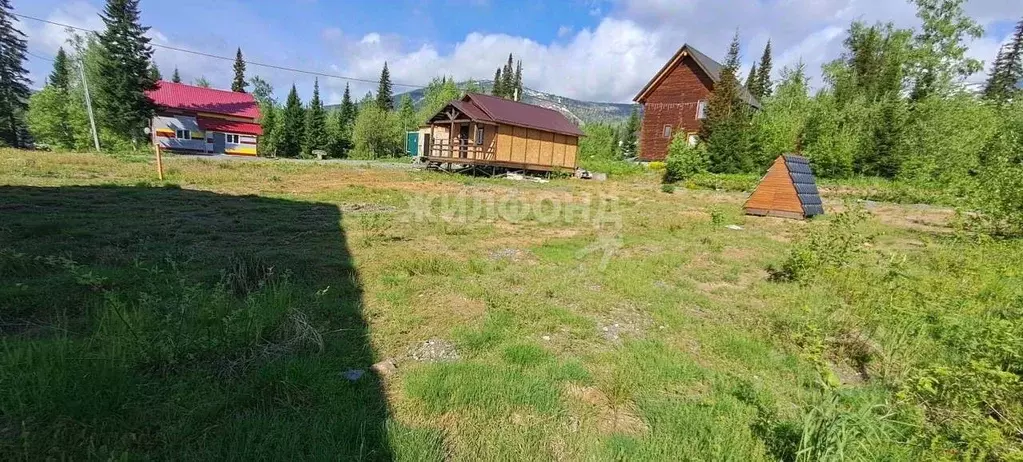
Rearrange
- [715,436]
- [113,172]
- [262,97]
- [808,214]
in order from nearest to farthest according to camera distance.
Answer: [715,436] < [808,214] < [113,172] < [262,97]

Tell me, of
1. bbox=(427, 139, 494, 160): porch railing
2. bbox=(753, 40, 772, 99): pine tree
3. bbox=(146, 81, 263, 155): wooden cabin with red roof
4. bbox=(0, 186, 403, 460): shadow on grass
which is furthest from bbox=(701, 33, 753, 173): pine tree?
bbox=(146, 81, 263, 155): wooden cabin with red roof

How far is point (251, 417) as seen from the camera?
7.47ft

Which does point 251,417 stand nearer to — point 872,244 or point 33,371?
point 33,371

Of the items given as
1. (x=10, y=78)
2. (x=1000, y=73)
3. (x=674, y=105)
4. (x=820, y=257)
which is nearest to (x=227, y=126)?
(x=10, y=78)

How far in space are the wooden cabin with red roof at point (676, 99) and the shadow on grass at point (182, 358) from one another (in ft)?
92.9

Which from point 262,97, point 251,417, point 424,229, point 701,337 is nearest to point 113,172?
point 424,229

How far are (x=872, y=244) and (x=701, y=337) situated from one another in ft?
22.5

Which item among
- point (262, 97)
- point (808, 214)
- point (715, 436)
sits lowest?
point (715, 436)

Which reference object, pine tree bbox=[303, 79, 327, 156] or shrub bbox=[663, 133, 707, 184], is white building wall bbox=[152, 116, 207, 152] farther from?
shrub bbox=[663, 133, 707, 184]

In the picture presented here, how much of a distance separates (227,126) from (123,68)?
828 centimetres

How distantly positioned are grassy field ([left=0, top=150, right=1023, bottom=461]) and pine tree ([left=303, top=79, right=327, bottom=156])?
37.8m

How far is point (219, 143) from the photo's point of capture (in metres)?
35.6

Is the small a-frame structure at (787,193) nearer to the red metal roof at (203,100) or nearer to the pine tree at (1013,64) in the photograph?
the red metal roof at (203,100)

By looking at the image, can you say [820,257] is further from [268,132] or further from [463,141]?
[268,132]
